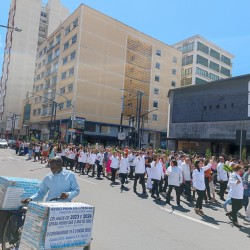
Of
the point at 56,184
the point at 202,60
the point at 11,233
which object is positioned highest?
the point at 202,60

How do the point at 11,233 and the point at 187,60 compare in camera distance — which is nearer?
the point at 11,233

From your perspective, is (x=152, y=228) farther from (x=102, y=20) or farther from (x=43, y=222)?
(x=102, y=20)

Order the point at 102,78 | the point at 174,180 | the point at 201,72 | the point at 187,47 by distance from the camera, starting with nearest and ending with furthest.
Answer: the point at 174,180
the point at 102,78
the point at 201,72
the point at 187,47

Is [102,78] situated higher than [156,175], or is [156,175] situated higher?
[102,78]

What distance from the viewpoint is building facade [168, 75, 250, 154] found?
34.1 metres

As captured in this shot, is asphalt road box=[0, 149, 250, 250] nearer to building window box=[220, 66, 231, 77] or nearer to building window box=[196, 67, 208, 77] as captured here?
building window box=[196, 67, 208, 77]

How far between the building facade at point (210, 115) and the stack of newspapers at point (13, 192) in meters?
30.8

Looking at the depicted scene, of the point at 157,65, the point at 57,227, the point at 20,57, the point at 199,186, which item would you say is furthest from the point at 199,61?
the point at 57,227

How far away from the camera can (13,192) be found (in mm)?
4918

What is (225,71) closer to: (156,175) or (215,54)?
(215,54)

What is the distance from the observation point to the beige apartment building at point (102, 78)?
167ft

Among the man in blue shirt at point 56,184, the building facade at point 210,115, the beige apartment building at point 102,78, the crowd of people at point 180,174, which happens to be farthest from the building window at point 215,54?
the man in blue shirt at point 56,184

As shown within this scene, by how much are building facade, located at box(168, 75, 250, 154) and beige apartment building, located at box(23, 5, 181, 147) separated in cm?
629

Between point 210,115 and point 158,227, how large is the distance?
31.2 metres
